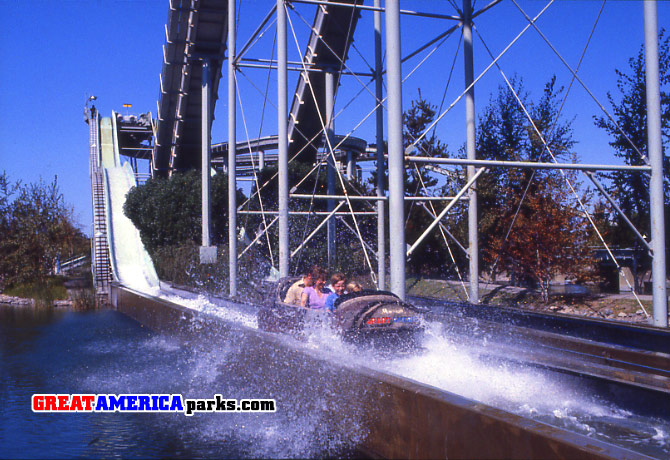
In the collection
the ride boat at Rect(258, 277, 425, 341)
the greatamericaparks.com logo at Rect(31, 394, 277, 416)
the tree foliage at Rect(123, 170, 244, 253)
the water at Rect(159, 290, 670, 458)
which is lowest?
the greatamericaparks.com logo at Rect(31, 394, 277, 416)

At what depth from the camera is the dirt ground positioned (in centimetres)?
1497

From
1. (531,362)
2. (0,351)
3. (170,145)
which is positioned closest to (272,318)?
(531,362)

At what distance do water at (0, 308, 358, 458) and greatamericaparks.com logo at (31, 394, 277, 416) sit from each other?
0.58 ft

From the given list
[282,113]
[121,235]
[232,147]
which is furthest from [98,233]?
[282,113]

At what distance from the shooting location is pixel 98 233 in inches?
1309

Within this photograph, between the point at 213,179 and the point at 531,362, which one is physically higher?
the point at 213,179

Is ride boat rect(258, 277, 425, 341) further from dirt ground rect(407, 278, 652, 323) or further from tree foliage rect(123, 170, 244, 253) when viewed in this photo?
tree foliage rect(123, 170, 244, 253)

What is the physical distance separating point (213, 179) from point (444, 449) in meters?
23.8

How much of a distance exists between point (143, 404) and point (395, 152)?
18.6ft

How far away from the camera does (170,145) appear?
31.1 m

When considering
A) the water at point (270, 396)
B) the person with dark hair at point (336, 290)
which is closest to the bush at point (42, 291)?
the water at point (270, 396)

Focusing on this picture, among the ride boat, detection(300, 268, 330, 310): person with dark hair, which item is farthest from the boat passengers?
the ride boat

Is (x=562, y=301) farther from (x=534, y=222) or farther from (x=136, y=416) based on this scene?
(x=136, y=416)

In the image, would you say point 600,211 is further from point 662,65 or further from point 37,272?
point 37,272
